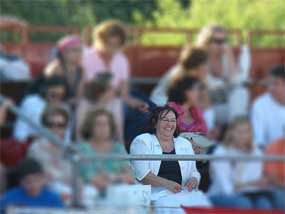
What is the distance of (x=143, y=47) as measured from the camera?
7.93 metres

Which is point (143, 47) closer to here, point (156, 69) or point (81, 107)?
point (156, 69)

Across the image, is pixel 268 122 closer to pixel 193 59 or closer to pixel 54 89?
pixel 193 59

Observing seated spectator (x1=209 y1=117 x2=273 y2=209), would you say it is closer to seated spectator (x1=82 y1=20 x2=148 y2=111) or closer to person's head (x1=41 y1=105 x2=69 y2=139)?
seated spectator (x1=82 y1=20 x2=148 y2=111)

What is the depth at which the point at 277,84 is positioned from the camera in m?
6.64

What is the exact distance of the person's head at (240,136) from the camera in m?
6.09

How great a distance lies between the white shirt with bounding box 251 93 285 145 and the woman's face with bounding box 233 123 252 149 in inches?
9.3

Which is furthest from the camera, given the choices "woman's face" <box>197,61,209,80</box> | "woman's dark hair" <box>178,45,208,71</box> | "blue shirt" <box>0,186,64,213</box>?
"woman's face" <box>197,61,209,80</box>

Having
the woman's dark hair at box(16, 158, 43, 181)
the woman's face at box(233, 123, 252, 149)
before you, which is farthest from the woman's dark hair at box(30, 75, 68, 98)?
the woman's face at box(233, 123, 252, 149)

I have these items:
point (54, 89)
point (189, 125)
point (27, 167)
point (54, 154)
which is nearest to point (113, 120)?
point (54, 154)

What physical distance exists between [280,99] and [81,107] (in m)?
1.14

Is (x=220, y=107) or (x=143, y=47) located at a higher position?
(x=143, y=47)

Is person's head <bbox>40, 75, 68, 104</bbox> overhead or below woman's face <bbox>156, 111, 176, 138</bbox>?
overhead

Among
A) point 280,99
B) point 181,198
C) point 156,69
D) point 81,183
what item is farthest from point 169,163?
point 156,69

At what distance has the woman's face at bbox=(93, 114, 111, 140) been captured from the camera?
5.64 meters
